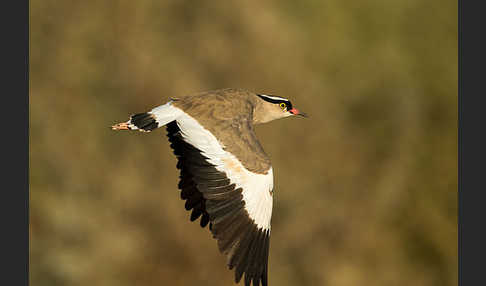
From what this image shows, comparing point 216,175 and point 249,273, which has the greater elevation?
point 216,175

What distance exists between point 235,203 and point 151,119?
29.1 inches

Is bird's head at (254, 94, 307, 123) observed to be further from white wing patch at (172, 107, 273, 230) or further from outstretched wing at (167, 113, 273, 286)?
white wing patch at (172, 107, 273, 230)

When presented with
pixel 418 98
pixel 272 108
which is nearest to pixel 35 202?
pixel 272 108

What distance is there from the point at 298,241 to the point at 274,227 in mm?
313

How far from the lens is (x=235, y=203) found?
411 cm

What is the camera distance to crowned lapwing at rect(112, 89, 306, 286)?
4055mm

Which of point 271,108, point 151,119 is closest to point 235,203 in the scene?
point 151,119

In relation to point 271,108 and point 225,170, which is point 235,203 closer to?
point 225,170

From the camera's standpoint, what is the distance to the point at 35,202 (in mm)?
7078

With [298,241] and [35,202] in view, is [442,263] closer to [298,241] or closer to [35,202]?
[298,241]

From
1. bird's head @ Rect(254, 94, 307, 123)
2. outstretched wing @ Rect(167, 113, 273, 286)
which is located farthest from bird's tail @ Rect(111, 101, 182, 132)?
bird's head @ Rect(254, 94, 307, 123)

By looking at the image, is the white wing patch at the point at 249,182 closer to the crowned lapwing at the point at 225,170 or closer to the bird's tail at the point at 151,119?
the crowned lapwing at the point at 225,170

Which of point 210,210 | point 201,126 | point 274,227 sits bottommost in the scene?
point 274,227

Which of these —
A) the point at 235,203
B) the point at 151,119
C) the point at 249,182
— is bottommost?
the point at 235,203
